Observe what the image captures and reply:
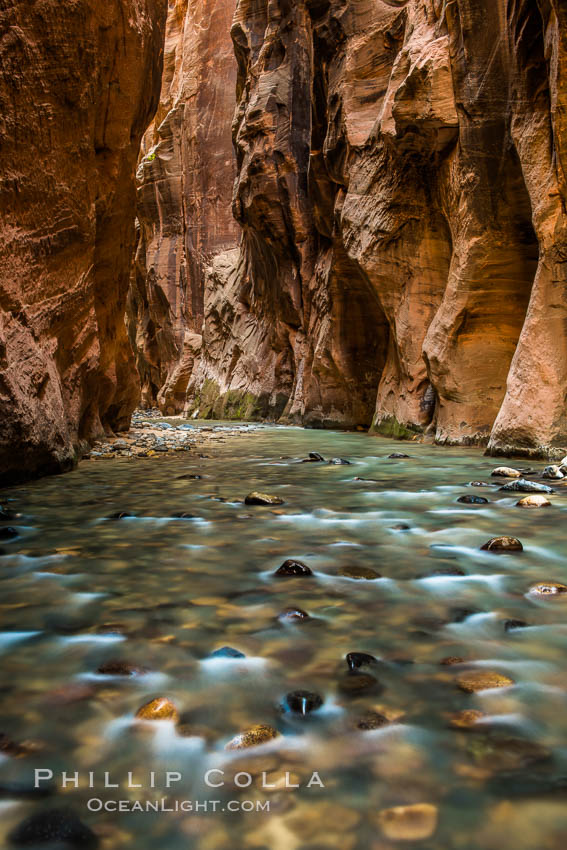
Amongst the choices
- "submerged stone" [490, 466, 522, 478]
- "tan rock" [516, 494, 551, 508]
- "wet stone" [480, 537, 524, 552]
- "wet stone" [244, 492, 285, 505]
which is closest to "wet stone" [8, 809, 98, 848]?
"wet stone" [480, 537, 524, 552]

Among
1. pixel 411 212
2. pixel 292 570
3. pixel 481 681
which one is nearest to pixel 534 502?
pixel 292 570

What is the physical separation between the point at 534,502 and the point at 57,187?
531 cm

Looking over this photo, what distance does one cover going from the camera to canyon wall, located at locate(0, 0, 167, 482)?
526 centimetres

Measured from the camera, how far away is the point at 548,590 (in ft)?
7.50

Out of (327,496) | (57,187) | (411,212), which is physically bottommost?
(327,496)

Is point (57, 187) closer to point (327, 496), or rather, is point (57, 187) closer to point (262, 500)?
point (262, 500)

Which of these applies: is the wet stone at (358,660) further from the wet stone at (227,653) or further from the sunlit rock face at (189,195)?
the sunlit rock face at (189,195)

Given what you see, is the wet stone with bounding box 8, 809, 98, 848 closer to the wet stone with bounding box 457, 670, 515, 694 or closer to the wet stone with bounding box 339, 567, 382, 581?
the wet stone with bounding box 457, 670, 515, 694

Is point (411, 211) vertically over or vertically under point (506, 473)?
over

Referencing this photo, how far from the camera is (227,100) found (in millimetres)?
34344

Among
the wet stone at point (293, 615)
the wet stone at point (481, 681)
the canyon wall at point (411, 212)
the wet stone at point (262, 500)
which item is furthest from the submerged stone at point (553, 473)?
the wet stone at point (481, 681)

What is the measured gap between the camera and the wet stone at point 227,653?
178cm

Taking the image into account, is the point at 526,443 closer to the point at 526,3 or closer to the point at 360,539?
the point at 360,539

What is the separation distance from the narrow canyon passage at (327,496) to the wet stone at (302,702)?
0.04 ft
